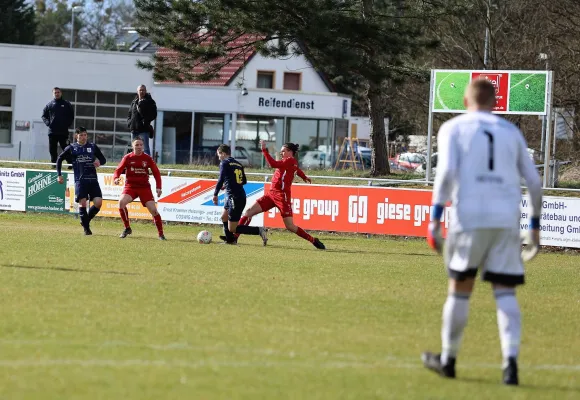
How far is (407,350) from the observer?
348 inches

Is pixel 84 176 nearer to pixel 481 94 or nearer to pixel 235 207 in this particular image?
pixel 235 207

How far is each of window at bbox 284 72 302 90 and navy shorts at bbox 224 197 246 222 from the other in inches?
1588

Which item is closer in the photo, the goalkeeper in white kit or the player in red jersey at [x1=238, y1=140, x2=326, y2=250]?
the goalkeeper in white kit

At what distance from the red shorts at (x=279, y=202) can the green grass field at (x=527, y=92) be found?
8.36 m

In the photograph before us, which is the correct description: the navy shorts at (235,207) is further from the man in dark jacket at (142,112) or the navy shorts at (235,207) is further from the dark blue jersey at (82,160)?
the man in dark jacket at (142,112)

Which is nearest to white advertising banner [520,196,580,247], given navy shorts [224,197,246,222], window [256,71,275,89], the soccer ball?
navy shorts [224,197,246,222]

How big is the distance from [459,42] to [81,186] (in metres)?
25.9

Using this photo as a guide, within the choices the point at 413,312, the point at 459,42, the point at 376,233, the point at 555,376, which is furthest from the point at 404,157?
the point at 555,376

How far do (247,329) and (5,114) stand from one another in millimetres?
47161

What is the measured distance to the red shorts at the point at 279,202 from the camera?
21.4 metres

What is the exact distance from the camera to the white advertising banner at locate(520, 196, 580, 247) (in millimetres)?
23328

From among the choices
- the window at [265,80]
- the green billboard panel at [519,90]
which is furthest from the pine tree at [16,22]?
the green billboard panel at [519,90]

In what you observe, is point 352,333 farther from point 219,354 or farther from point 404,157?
point 404,157

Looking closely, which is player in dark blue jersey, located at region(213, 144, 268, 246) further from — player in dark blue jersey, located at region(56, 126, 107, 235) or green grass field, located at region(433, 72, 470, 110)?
green grass field, located at region(433, 72, 470, 110)
